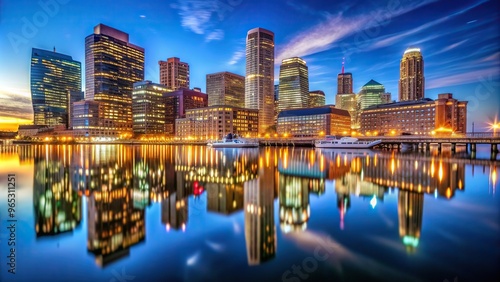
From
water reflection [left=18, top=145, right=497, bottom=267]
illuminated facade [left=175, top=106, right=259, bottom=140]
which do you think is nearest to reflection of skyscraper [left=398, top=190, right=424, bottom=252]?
water reflection [left=18, top=145, right=497, bottom=267]

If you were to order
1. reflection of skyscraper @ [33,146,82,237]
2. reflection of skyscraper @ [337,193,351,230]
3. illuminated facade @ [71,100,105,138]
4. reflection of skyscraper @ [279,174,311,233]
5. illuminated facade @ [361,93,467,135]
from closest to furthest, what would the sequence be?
1. reflection of skyscraper @ [33,146,82,237]
2. reflection of skyscraper @ [279,174,311,233]
3. reflection of skyscraper @ [337,193,351,230]
4. illuminated facade @ [361,93,467,135]
5. illuminated facade @ [71,100,105,138]

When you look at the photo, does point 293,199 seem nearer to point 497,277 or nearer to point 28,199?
point 497,277

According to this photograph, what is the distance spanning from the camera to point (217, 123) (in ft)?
547

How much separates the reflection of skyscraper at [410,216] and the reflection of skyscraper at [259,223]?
5015mm

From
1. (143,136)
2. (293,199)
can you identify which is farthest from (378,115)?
(293,199)

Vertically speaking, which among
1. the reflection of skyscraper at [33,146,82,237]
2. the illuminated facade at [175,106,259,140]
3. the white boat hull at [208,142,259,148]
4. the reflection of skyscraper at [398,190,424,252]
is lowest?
the reflection of skyscraper at [398,190,424,252]

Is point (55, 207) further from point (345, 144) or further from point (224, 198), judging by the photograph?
point (345, 144)

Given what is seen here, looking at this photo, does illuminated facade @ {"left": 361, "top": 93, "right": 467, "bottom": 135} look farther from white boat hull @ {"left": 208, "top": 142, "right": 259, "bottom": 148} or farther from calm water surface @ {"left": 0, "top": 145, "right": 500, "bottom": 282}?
calm water surface @ {"left": 0, "top": 145, "right": 500, "bottom": 282}

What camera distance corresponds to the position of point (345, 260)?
844 cm

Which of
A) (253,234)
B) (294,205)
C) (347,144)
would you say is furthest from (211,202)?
(347,144)

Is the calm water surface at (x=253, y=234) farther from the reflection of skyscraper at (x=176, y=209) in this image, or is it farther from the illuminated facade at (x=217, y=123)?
the illuminated facade at (x=217, y=123)

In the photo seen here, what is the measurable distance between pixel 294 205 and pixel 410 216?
5.95 meters

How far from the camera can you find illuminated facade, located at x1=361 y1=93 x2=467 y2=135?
15950 centimetres

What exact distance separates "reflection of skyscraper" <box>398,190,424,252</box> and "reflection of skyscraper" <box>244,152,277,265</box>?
5015 mm
